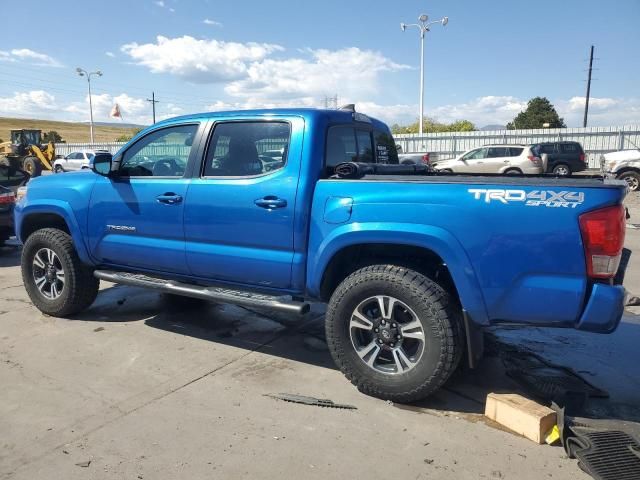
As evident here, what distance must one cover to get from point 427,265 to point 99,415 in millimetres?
2346

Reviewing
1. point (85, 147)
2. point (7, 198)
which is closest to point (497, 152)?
point (7, 198)

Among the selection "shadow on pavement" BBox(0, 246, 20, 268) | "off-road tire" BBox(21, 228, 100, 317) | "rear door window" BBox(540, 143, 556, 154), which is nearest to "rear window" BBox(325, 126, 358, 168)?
"off-road tire" BBox(21, 228, 100, 317)

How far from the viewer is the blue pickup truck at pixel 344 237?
10.1 feet

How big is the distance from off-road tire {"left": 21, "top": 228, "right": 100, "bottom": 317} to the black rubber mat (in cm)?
438

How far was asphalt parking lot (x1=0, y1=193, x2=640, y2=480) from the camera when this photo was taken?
2.93 metres

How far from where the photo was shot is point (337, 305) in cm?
371

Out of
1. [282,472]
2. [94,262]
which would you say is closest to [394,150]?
[94,262]

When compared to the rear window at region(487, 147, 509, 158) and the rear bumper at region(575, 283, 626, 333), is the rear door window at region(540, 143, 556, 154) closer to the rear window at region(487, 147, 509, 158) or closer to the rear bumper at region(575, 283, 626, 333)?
the rear window at region(487, 147, 509, 158)

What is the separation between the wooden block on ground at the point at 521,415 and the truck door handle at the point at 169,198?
2.76 metres

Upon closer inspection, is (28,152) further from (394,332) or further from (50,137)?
(394,332)

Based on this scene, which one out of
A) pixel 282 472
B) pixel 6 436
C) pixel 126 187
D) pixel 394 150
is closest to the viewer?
pixel 282 472

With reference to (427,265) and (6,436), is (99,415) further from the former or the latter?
(427,265)

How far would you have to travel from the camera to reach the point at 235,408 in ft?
11.7

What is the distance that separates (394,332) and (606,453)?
4.44 ft
